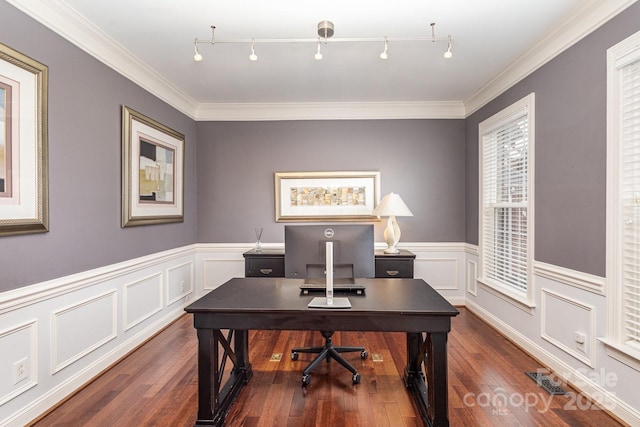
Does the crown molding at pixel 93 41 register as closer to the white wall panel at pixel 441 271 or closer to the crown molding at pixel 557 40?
the crown molding at pixel 557 40

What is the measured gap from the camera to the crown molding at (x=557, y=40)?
6.95 ft

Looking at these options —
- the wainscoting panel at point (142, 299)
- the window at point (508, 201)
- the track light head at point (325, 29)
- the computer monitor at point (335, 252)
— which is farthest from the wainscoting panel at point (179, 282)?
the window at point (508, 201)

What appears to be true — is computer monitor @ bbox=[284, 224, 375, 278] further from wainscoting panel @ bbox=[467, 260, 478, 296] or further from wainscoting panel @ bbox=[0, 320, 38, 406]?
wainscoting panel @ bbox=[467, 260, 478, 296]

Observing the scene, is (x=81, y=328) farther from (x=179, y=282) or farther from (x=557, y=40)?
(x=557, y=40)

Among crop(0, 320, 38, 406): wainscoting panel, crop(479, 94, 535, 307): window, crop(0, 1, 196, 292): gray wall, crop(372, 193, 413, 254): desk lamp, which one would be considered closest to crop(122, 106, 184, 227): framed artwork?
crop(0, 1, 196, 292): gray wall

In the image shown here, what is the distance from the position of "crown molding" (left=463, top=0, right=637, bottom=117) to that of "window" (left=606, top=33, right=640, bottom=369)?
268 millimetres

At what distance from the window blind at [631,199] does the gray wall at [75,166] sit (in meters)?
3.52

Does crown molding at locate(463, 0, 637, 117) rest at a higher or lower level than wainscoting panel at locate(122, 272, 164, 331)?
higher

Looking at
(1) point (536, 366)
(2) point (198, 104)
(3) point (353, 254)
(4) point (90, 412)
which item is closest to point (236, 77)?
(2) point (198, 104)

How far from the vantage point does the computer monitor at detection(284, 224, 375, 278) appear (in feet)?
7.13

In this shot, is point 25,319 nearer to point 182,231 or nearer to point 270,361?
point 270,361

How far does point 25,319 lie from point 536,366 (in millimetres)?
3563

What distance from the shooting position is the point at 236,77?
3.41 m

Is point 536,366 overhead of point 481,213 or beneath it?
beneath
